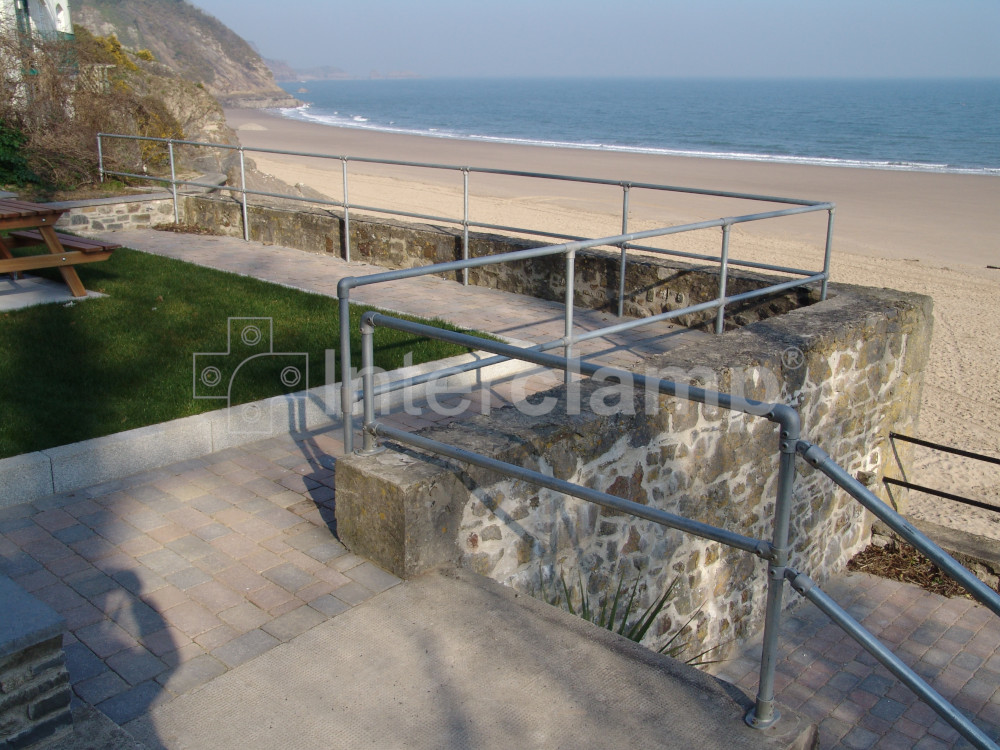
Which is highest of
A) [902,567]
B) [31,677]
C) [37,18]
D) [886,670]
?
[37,18]

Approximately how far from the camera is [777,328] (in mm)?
6078

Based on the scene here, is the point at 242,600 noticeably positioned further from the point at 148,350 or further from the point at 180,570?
the point at 148,350

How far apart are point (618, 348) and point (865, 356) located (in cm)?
178

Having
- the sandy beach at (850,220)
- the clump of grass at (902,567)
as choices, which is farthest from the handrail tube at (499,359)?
the sandy beach at (850,220)

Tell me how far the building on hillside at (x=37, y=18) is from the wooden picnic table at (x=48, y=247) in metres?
10.0

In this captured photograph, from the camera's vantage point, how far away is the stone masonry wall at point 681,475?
3.80 metres

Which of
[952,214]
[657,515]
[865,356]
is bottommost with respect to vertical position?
[952,214]

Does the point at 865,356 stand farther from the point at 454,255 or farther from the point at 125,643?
the point at 125,643

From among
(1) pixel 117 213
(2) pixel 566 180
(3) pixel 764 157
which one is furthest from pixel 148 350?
(3) pixel 764 157

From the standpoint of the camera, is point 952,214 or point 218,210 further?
point 952,214

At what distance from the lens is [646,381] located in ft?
9.58

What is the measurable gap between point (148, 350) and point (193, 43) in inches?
5145

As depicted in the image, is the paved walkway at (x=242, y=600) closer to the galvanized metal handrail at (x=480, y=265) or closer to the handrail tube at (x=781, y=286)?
the galvanized metal handrail at (x=480, y=265)

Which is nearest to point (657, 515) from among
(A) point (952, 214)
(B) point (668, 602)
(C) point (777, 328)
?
(B) point (668, 602)
